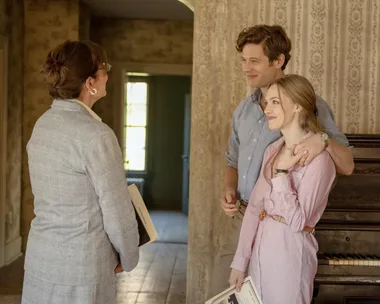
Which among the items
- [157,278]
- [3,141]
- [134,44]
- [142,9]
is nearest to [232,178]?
[157,278]

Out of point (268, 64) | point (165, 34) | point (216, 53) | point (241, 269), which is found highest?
point (165, 34)

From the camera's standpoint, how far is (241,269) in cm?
219

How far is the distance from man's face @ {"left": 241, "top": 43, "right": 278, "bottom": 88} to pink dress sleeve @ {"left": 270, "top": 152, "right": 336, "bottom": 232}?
53 centimetres

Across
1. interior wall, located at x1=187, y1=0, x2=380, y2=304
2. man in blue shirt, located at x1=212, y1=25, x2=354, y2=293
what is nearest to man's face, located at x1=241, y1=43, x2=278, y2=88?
man in blue shirt, located at x1=212, y1=25, x2=354, y2=293

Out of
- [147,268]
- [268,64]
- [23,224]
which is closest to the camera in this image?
[268,64]

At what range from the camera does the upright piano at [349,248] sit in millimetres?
2623

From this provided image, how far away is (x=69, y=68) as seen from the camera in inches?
79.6

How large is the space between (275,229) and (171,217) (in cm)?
728

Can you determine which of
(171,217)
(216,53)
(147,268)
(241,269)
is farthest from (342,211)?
(171,217)

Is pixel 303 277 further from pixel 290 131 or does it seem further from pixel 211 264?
pixel 211 264

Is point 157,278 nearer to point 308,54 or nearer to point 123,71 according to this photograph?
point 308,54

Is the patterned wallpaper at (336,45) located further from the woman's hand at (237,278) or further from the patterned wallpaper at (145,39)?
the patterned wallpaper at (145,39)

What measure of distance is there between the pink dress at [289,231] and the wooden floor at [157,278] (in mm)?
2811

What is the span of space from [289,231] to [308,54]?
7.49ft
